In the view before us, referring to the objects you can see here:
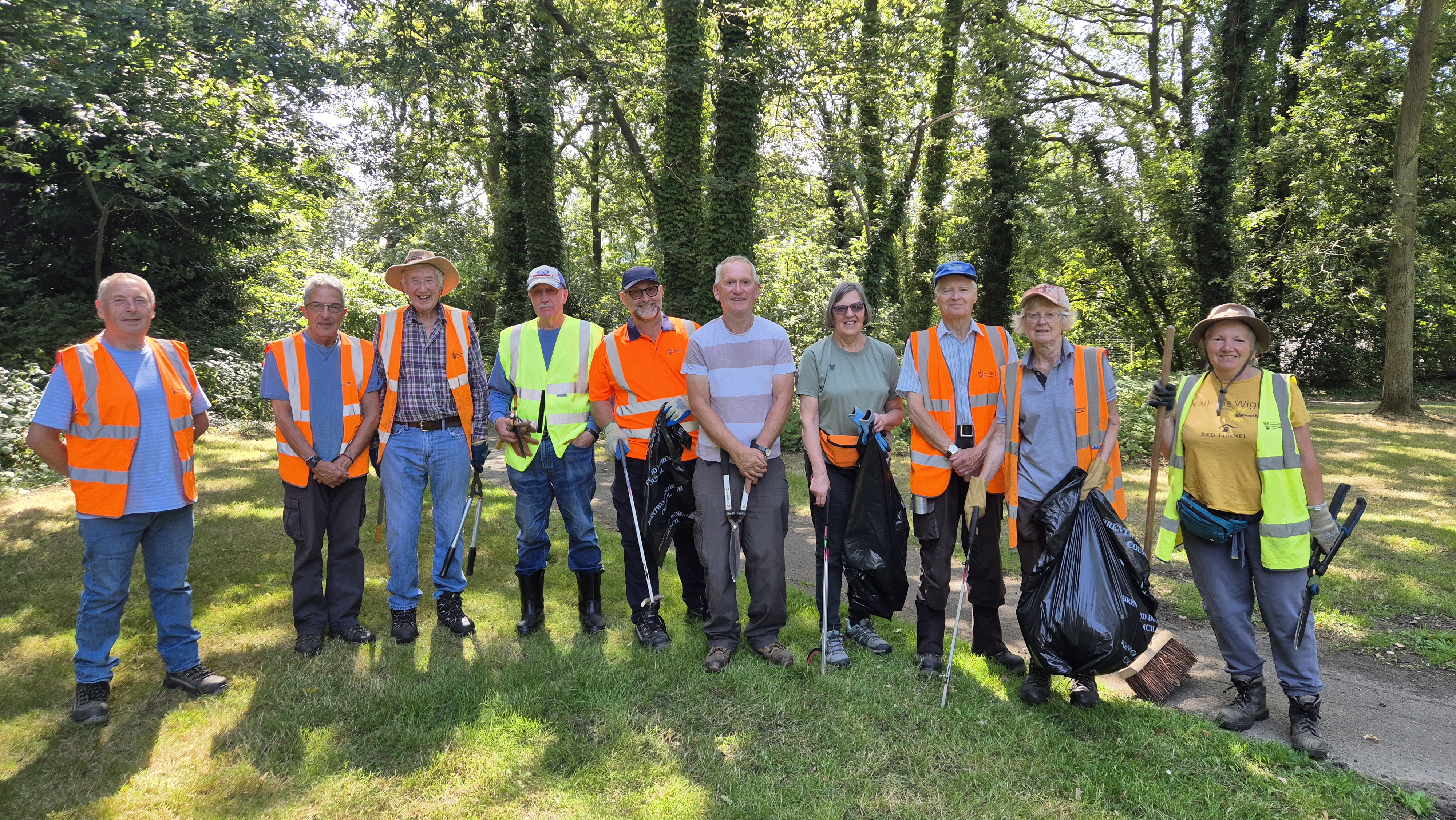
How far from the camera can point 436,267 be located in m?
4.65

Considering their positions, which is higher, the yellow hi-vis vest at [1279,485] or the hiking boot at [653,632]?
the yellow hi-vis vest at [1279,485]

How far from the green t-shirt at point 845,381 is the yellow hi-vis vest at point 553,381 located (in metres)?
1.32

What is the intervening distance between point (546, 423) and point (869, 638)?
229cm

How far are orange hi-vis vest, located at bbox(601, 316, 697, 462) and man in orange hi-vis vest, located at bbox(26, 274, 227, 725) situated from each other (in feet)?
7.35

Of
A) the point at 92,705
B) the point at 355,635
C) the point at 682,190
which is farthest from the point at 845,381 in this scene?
the point at 682,190

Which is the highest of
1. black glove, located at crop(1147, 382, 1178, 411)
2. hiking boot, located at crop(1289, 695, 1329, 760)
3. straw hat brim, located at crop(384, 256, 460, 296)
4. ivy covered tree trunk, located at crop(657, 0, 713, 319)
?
ivy covered tree trunk, located at crop(657, 0, 713, 319)

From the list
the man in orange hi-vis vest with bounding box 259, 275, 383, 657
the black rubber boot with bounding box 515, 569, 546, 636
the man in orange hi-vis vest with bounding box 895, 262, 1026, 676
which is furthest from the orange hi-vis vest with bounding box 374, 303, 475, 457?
the man in orange hi-vis vest with bounding box 895, 262, 1026, 676

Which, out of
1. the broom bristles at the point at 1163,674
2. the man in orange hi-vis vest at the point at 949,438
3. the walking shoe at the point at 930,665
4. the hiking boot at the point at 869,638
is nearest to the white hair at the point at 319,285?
the man in orange hi-vis vest at the point at 949,438

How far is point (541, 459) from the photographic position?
4672 millimetres

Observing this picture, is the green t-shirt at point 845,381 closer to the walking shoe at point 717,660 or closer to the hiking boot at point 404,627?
the walking shoe at point 717,660

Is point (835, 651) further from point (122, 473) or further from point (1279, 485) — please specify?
point (122, 473)

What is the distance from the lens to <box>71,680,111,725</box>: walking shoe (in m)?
3.62

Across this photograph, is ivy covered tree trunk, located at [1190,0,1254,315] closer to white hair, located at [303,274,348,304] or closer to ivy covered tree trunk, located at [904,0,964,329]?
ivy covered tree trunk, located at [904,0,964,329]

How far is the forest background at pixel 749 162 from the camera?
1100 centimetres
